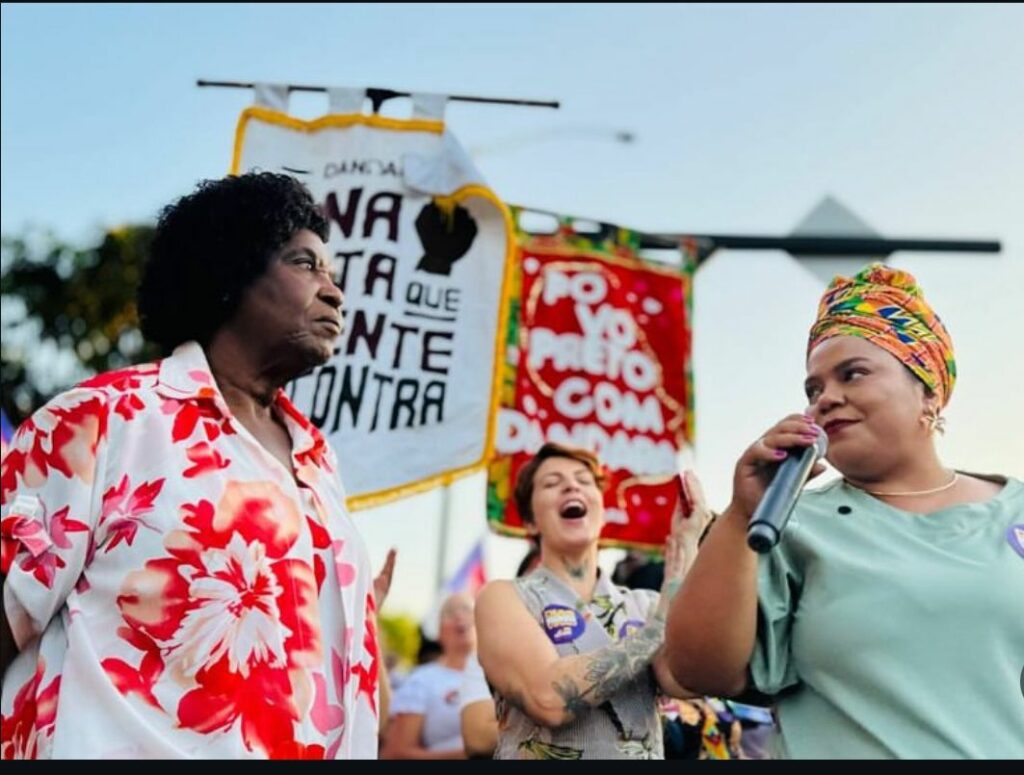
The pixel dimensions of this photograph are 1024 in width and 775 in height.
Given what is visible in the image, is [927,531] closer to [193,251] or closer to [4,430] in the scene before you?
[193,251]

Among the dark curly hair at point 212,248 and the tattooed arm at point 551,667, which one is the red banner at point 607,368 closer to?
the tattooed arm at point 551,667

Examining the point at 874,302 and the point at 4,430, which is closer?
the point at 874,302

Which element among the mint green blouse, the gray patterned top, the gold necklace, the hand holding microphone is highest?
the hand holding microphone

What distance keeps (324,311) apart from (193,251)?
339 mm

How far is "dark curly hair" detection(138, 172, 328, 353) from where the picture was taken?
127 inches

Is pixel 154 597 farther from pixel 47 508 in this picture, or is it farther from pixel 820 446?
pixel 820 446

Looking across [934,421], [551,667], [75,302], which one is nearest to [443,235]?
[551,667]

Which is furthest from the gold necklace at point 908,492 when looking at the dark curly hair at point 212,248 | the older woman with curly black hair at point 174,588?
the dark curly hair at point 212,248

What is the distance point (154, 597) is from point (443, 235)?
372 centimetres

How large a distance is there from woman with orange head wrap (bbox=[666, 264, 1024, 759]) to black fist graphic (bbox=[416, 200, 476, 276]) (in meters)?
3.64

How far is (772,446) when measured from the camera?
2.34m

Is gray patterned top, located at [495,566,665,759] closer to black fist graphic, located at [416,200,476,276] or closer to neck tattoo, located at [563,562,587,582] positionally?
neck tattoo, located at [563,562,587,582]

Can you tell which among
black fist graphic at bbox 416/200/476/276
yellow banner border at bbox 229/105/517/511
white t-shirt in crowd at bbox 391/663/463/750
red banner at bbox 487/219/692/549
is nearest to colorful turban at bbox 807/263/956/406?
yellow banner border at bbox 229/105/517/511
